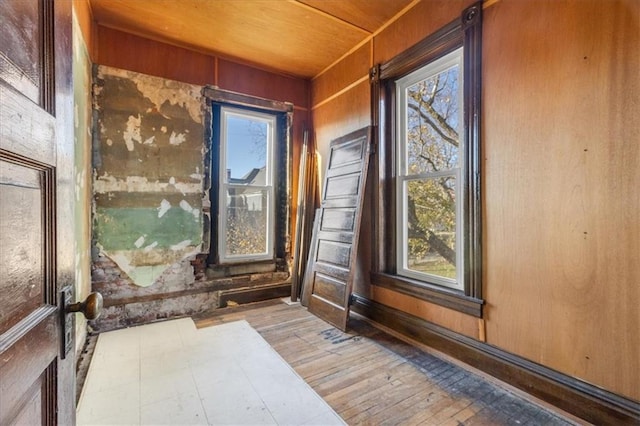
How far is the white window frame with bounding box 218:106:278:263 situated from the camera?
354cm

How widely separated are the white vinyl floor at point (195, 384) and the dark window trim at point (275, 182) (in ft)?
3.49

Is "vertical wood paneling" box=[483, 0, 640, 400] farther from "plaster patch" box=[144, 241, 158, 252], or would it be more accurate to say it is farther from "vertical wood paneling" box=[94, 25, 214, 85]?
"plaster patch" box=[144, 241, 158, 252]

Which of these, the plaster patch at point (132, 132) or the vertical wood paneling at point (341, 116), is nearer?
the plaster patch at point (132, 132)

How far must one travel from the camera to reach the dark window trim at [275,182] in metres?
3.40

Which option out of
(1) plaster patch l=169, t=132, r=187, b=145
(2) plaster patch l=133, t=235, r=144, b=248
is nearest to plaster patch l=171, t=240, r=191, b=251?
(2) plaster patch l=133, t=235, r=144, b=248

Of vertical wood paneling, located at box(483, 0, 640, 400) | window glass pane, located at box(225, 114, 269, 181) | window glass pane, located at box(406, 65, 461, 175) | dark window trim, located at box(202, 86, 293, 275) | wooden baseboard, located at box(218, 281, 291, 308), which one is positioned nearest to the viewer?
vertical wood paneling, located at box(483, 0, 640, 400)

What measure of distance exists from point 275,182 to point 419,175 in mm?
1891

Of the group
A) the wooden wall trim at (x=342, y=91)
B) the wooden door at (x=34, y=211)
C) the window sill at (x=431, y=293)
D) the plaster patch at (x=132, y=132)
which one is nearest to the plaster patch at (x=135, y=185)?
the plaster patch at (x=132, y=132)

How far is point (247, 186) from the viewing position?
12.3 ft

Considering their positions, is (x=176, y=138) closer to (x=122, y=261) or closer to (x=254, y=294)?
(x=122, y=261)

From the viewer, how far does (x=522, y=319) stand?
6.18ft

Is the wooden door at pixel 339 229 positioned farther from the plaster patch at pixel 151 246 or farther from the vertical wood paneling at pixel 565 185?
the plaster patch at pixel 151 246

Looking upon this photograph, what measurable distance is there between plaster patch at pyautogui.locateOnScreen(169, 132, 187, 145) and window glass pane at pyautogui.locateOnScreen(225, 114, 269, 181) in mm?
496

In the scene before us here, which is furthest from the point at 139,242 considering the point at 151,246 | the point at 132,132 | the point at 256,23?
the point at 256,23
